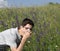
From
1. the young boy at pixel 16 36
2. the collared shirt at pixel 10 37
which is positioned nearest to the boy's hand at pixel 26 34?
the young boy at pixel 16 36

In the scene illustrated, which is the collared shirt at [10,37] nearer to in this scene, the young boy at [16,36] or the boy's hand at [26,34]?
the young boy at [16,36]

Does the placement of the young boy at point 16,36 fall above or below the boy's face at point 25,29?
below

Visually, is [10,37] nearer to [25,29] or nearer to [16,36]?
[16,36]

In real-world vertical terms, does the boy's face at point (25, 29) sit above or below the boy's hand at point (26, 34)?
above

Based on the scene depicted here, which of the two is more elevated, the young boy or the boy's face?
the boy's face

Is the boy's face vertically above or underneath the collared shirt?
above

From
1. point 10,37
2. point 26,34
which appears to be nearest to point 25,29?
point 26,34

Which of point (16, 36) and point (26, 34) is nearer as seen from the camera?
point (26, 34)

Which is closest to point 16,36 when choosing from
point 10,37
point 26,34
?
point 10,37

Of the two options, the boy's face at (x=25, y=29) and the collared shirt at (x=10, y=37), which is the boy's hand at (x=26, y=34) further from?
the collared shirt at (x=10, y=37)

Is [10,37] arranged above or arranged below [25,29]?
below

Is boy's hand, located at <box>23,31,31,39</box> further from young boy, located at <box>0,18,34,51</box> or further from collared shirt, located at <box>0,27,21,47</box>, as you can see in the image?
collared shirt, located at <box>0,27,21,47</box>

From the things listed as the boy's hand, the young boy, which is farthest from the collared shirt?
the boy's hand

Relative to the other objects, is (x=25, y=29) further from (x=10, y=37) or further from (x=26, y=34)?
(x=10, y=37)
